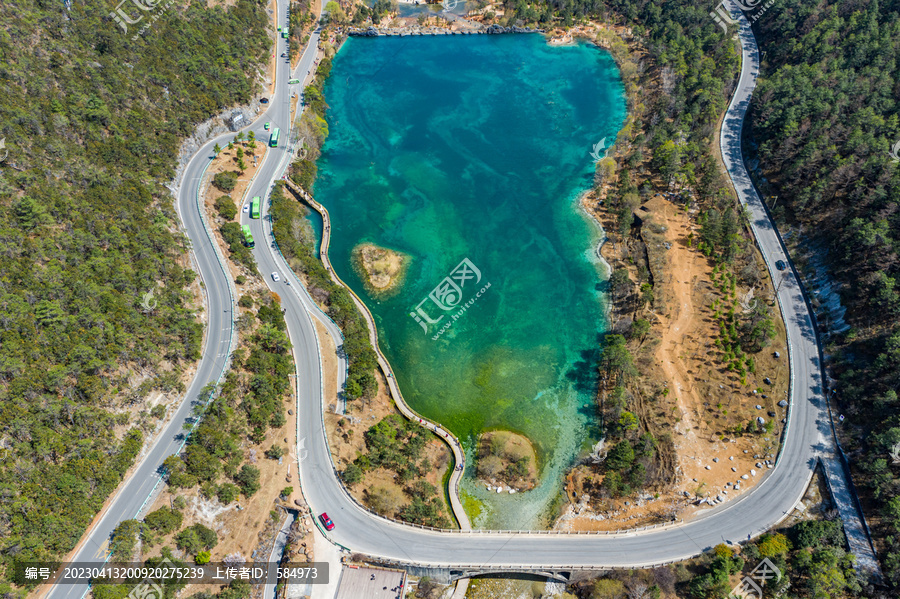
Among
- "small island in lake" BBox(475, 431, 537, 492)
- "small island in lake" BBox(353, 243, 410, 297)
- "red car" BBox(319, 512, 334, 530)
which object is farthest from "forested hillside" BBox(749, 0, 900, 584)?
"small island in lake" BBox(353, 243, 410, 297)

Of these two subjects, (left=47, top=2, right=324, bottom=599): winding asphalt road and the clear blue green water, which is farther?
the clear blue green water

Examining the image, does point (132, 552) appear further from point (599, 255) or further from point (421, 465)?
point (599, 255)

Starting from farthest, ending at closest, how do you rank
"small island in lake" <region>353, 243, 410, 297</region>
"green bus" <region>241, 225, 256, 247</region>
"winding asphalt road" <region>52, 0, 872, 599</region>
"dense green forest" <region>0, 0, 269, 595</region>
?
"small island in lake" <region>353, 243, 410, 297</region> → "green bus" <region>241, 225, 256, 247</region> → "winding asphalt road" <region>52, 0, 872, 599</region> → "dense green forest" <region>0, 0, 269, 595</region>

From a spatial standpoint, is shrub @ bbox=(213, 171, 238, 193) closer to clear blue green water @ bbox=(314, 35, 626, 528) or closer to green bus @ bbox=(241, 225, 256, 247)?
green bus @ bbox=(241, 225, 256, 247)

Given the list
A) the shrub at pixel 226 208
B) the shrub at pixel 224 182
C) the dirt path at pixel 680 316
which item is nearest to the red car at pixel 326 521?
the dirt path at pixel 680 316

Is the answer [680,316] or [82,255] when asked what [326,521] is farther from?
[680,316]

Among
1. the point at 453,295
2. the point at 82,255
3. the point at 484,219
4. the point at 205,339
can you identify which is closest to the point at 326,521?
the point at 205,339
